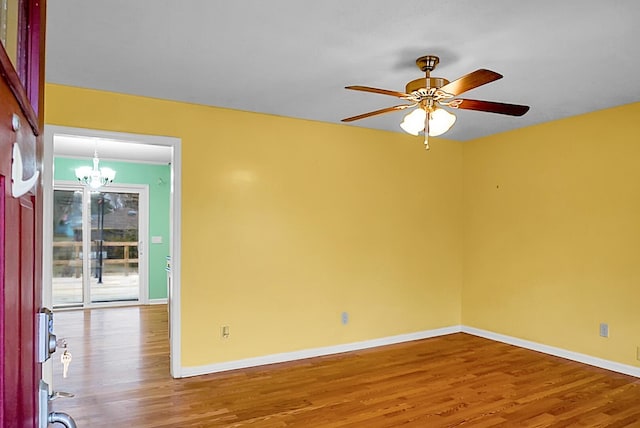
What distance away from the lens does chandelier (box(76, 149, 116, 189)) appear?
6242 millimetres

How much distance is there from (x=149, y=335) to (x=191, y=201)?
2312mm

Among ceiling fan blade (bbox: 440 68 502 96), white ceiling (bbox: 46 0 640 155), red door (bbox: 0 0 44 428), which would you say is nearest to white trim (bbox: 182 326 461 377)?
white ceiling (bbox: 46 0 640 155)

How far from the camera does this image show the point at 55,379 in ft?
12.0

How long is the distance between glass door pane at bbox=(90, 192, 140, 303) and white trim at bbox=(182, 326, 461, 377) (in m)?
4.08

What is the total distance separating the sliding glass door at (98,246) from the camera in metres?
6.92

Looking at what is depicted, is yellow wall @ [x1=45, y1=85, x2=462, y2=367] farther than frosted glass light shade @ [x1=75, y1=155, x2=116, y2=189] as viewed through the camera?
No

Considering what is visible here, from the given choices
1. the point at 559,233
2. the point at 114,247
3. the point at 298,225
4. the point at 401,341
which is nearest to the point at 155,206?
the point at 114,247

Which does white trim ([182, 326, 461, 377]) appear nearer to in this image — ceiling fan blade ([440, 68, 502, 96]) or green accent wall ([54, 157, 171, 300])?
ceiling fan blade ([440, 68, 502, 96])

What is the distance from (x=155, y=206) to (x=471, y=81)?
6.38 m

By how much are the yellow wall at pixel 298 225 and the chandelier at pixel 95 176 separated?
3.11 m

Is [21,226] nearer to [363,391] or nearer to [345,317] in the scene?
[363,391]

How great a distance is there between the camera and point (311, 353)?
4.38 m

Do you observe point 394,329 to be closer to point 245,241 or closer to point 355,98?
point 245,241

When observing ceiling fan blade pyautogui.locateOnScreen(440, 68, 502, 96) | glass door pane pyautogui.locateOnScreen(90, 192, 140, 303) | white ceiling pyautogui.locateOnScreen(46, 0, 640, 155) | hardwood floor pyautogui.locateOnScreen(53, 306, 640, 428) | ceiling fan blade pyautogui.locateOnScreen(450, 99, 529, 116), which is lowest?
hardwood floor pyautogui.locateOnScreen(53, 306, 640, 428)
